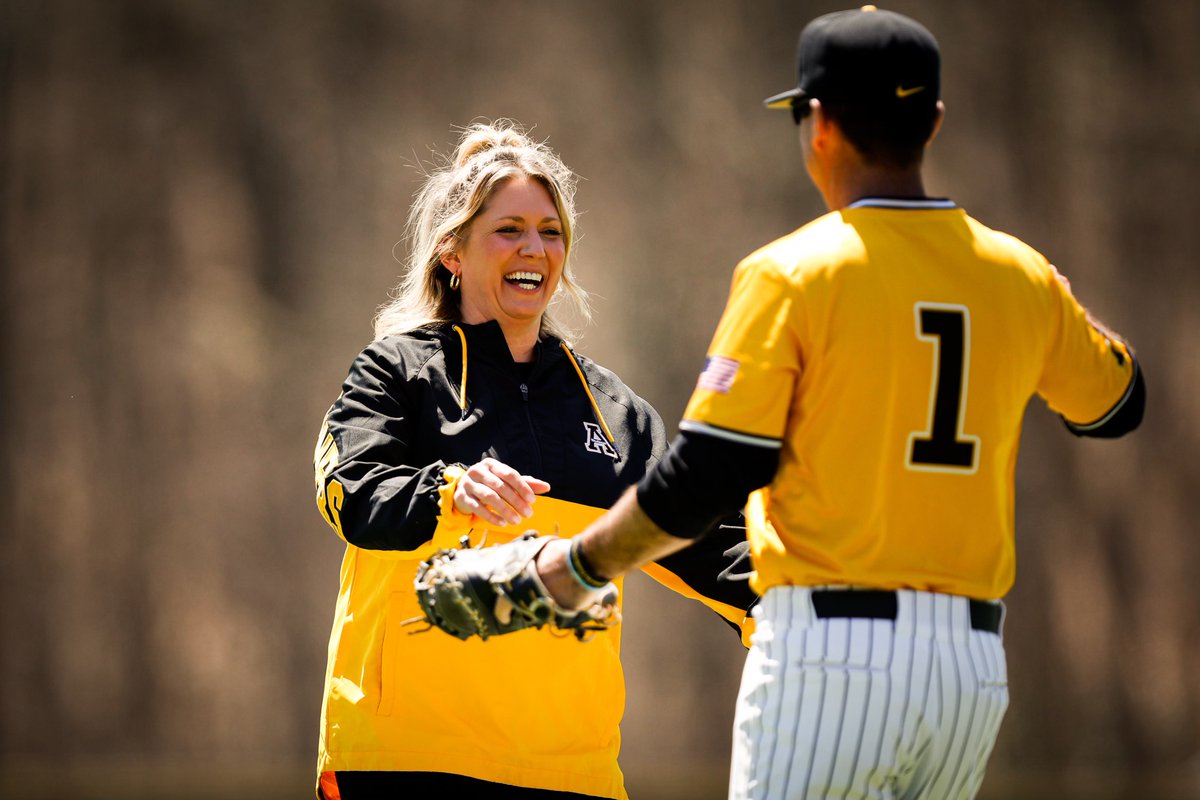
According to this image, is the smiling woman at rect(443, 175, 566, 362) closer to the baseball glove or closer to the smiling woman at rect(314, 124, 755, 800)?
the smiling woman at rect(314, 124, 755, 800)

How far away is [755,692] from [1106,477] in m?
6.40

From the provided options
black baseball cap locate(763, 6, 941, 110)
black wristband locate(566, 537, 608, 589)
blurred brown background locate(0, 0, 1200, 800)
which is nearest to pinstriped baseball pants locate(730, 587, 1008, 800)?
black wristband locate(566, 537, 608, 589)

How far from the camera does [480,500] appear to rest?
7.11 feet

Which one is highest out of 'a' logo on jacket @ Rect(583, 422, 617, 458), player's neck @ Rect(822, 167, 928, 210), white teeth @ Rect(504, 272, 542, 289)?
player's neck @ Rect(822, 167, 928, 210)

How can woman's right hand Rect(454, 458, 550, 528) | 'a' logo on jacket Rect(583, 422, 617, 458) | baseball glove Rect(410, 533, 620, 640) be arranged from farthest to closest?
'a' logo on jacket Rect(583, 422, 617, 458)
woman's right hand Rect(454, 458, 550, 528)
baseball glove Rect(410, 533, 620, 640)

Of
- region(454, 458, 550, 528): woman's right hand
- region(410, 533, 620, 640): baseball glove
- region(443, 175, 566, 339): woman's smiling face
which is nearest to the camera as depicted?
region(410, 533, 620, 640): baseball glove

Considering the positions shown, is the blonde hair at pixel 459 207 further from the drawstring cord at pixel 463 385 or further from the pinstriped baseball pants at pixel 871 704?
the pinstriped baseball pants at pixel 871 704

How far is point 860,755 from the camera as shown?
1.71m

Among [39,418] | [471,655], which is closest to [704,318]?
[39,418]

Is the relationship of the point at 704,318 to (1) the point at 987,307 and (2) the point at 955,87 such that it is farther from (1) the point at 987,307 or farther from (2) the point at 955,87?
(1) the point at 987,307

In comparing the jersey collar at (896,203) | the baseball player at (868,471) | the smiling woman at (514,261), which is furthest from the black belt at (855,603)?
the smiling woman at (514,261)

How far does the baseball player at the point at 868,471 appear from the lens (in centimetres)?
173

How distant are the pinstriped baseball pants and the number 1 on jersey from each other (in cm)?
17

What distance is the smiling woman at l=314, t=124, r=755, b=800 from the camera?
91.2 inches
